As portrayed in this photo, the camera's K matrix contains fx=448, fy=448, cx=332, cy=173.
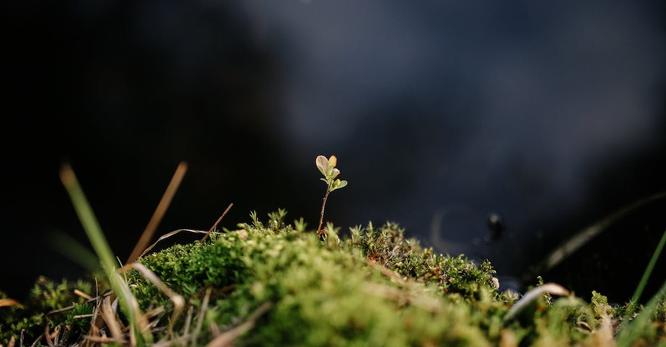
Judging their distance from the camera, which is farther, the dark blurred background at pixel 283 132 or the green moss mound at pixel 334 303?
the dark blurred background at pixel 283 132

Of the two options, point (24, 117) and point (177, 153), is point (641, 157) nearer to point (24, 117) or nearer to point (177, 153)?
point (177, 153)

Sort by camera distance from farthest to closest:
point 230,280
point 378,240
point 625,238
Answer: point 625,238 → point 378,240 → point 230,280

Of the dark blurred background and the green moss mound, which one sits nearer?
the green moss mound

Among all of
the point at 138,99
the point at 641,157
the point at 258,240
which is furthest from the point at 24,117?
the point at 641,157

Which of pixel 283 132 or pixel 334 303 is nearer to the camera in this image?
pixel 334 303

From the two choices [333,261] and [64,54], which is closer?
[333,261]

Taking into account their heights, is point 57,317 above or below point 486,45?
below

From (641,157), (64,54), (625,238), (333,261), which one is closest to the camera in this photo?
(333,261)

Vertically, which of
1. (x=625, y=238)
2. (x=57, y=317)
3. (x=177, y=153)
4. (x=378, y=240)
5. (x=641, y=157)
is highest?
(x=641, y=157)
